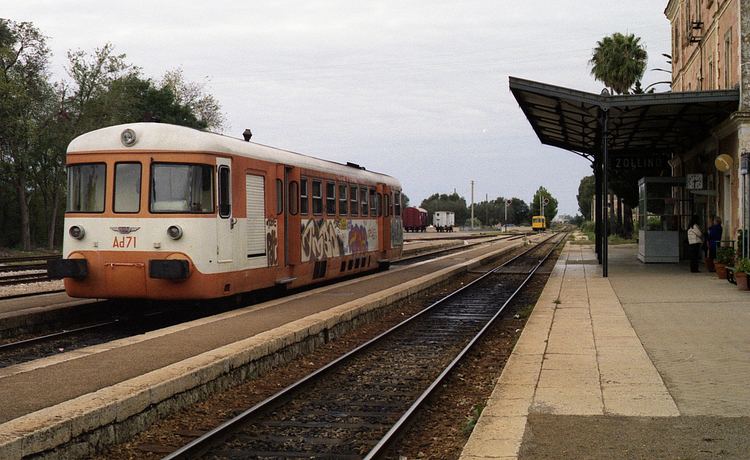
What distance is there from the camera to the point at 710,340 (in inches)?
423

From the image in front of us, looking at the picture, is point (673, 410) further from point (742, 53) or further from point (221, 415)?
point (742, 53)

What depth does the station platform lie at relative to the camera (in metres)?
6.01

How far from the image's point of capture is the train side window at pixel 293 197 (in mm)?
16438

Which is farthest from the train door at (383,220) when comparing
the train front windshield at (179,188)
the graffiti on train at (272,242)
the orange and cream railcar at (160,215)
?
the train front windshield at (179,188)

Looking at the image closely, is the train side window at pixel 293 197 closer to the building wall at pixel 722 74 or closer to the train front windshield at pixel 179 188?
the train front windshield at pixel 179 188

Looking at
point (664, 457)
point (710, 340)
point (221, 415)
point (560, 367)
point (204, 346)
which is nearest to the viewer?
point (664, 457)

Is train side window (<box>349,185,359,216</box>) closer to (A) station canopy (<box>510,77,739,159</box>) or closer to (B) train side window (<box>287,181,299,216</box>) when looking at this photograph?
(B) train side window (<box>287,181,299,216</box>)

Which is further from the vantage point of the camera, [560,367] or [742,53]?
[742,53]

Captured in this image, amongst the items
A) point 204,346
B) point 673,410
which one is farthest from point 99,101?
point 673,410

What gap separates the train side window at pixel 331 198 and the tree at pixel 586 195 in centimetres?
11949

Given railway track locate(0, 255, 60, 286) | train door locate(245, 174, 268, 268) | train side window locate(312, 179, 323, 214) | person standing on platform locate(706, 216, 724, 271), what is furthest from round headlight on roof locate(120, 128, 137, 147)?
person standing on platform locate(706, 216, 724, 271)

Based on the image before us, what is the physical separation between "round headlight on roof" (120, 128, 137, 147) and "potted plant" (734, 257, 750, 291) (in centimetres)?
1190

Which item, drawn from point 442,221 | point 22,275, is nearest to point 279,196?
point 22,275

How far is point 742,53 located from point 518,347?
14.2 metres
